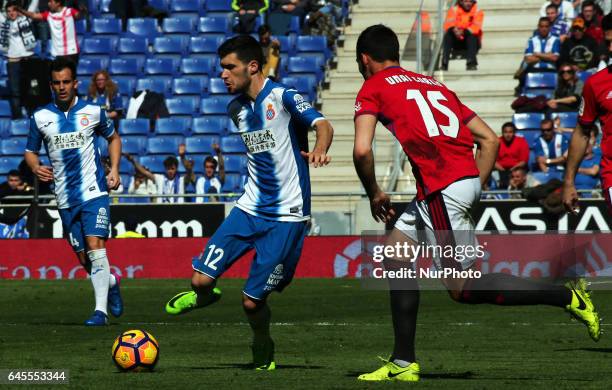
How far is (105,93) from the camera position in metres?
25.2

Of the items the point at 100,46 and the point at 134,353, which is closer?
the point at 134,353

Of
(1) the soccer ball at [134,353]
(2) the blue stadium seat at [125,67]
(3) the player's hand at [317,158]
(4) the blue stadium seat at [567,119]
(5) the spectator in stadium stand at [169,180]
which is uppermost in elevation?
(3) the player's hand at [317,158]

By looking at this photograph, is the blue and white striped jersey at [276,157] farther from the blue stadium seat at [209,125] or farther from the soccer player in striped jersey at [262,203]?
the blue stadium seat at [209,125]

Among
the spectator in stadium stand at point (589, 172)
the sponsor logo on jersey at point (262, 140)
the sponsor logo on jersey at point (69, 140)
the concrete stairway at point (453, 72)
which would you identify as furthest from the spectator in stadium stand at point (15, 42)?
the sponsor logo on jersey at point (262, 140)

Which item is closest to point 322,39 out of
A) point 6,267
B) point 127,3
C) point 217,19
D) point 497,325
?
point 217,19

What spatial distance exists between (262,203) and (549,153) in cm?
1356

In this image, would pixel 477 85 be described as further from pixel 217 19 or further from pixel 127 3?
pixel 127 3

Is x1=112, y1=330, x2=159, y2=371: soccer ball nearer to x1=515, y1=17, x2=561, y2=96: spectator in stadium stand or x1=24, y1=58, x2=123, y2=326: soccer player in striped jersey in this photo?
x1=24, y1=58, x2=123, y2=326: soccer player in striped jersey

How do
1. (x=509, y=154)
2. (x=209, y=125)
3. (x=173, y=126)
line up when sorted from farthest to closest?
(x=173, y=126)
(x=209, y=125)
(x=509, y=154)

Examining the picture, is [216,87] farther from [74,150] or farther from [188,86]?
[74,150]

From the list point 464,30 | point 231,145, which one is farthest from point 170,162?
point 464,30

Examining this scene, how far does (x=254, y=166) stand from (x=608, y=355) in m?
3.00

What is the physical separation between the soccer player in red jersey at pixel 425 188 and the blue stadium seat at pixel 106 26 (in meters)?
21.1

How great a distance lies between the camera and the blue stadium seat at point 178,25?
28.5 meters
